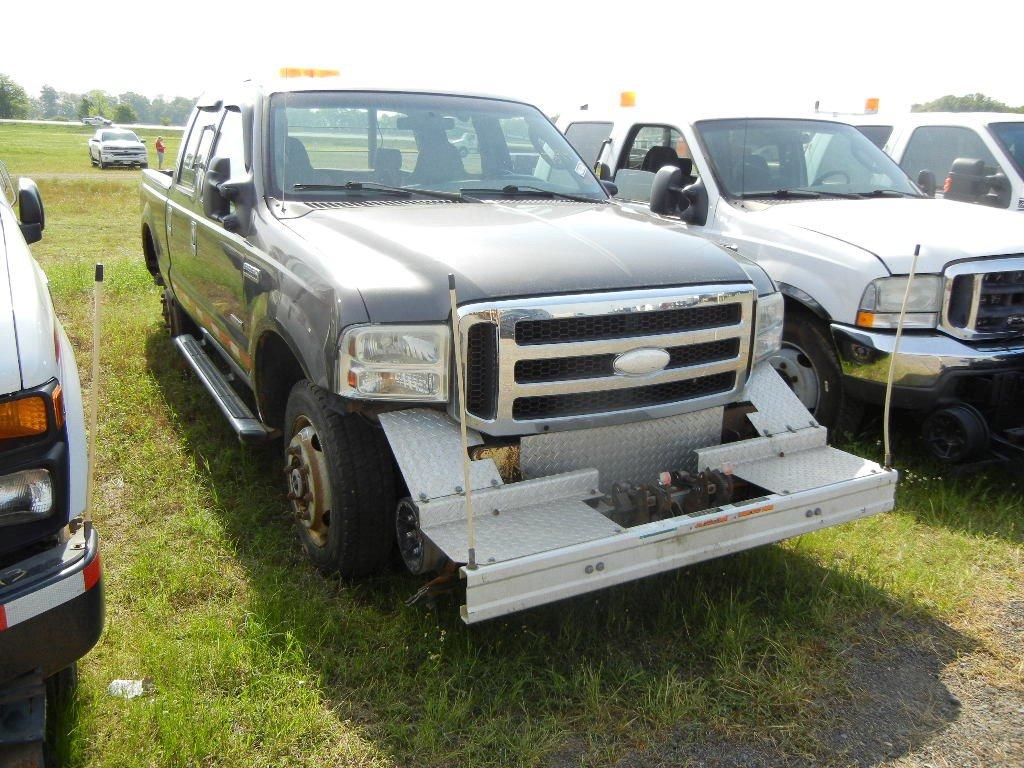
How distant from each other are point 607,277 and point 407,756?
68.9 inches

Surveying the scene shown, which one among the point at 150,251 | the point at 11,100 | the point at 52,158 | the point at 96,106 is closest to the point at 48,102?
the point at 96,106

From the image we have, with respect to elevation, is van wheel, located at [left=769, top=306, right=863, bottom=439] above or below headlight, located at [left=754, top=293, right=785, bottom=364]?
below

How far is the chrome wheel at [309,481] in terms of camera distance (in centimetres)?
364

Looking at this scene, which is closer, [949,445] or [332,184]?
[332,184]

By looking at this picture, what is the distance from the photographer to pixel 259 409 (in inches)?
169

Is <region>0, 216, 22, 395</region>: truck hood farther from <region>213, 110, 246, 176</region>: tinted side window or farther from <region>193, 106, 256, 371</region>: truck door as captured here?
<region>213, 110, 246, 176</region>: tinted side window

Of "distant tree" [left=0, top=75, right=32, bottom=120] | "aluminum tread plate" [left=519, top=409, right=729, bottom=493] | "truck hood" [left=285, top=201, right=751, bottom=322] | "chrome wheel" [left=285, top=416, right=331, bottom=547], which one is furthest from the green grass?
"distant tree" [left=0, top=75, right=32, bottom=120]

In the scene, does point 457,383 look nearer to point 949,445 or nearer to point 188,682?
point 188,682

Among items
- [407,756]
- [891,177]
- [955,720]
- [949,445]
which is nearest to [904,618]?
[955,720]

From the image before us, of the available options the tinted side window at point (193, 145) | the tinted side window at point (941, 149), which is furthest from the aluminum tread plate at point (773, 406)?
the tinted side window at point (941, 149)

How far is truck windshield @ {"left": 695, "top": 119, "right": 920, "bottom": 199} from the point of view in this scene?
239 inches

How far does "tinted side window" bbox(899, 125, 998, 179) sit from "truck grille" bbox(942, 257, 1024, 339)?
3061 mm

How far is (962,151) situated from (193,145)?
20.1 ft

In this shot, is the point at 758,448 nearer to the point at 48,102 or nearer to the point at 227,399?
the point at 227,399
